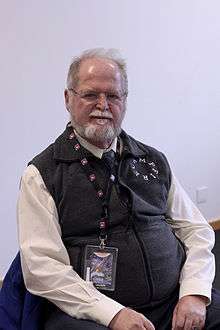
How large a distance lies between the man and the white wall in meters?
1.03

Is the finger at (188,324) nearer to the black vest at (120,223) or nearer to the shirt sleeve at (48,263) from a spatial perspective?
the black vest at (120,223)

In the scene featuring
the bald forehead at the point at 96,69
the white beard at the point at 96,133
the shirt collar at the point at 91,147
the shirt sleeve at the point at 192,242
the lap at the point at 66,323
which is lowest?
the lap at the point at 66,323

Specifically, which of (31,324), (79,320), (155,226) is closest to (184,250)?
(155,226)

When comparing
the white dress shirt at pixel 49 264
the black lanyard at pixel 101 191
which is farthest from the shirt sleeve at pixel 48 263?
the black lanyard at pixel 101 191

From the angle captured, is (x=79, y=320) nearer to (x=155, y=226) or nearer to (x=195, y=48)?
(x=155, y=226)

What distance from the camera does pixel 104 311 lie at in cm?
137

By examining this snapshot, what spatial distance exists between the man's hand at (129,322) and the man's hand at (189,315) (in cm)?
14

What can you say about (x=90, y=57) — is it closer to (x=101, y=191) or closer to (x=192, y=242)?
(x=101, y=191)

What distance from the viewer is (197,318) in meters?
1.48

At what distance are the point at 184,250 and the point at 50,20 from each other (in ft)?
4.88

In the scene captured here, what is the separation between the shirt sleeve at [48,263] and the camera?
1385 mm

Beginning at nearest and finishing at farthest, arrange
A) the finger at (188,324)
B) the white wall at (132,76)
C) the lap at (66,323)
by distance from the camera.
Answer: the lap at (66,323)
the finger at (188,324)
the white wall at (132,76)

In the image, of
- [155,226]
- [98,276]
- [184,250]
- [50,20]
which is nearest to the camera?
[98,276]

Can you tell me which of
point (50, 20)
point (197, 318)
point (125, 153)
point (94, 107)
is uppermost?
point (50, 20)
